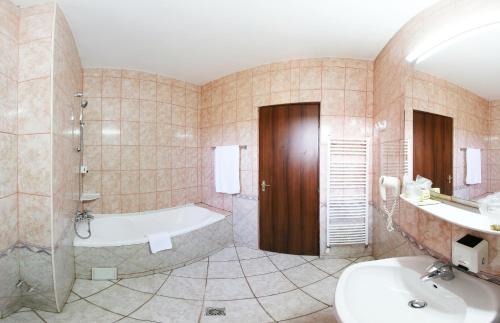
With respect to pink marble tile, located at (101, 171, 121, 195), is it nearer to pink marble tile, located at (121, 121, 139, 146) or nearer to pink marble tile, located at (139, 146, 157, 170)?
pink marble tile, located at (139, 146, 157, 170)

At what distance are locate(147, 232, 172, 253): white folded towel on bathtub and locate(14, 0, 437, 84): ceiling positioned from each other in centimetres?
186

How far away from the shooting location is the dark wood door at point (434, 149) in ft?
3.57

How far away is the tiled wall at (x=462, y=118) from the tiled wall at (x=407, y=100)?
9 centimetres

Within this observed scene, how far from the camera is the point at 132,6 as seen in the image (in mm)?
1555

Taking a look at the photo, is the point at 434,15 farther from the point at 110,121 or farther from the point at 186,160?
the point at 110,121

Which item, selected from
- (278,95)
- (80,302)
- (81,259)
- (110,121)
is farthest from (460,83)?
(110,121)

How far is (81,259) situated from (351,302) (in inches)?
88.2

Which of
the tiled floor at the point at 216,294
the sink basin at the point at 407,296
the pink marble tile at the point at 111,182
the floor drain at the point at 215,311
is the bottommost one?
the floor drain at the point at 215,311

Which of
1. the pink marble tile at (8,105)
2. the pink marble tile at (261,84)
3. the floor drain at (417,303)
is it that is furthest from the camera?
the pink marble tile at (261,84)

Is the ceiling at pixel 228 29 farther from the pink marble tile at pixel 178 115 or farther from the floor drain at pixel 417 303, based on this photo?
the floor drain at pixel 417 303

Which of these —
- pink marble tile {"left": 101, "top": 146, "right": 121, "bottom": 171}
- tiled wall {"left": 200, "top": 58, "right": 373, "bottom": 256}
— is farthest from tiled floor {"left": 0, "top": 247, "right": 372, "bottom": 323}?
pink marble tile {"left": 101, "top": 146, "right": 121, "bottom": 171}

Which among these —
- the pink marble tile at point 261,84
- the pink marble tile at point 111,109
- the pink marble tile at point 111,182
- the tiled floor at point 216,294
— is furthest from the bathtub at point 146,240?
the pink marble tile at point 261,84

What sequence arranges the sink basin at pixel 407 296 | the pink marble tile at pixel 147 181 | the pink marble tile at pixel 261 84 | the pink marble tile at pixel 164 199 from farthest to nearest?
the pink marble tile at pixel 164 199 < the pink marble tile at pixel 147 181 < the pink marble tile at pixel 261 84 < the sink basin at pixel 407 296

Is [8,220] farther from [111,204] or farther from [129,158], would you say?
[129,158]
